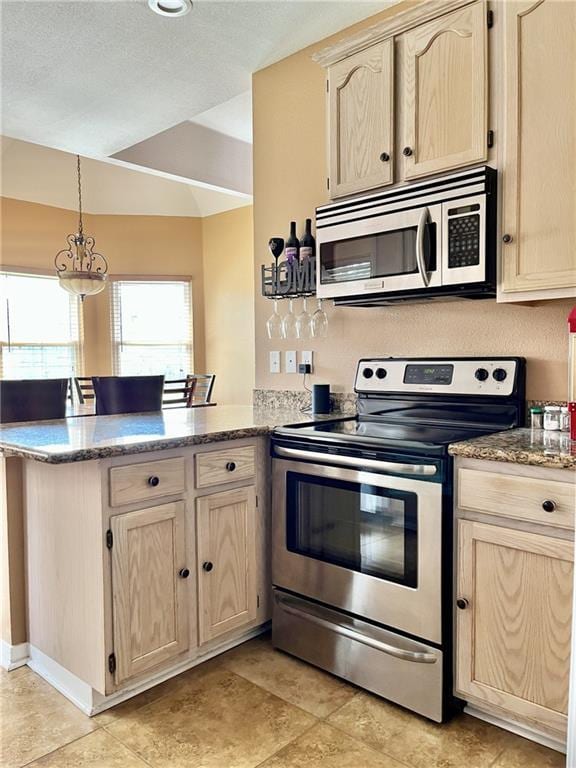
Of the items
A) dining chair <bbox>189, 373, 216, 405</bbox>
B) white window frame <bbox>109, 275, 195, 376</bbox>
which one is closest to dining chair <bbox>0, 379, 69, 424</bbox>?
dining chair <bbox>189, 373, 216, 405</bbox>

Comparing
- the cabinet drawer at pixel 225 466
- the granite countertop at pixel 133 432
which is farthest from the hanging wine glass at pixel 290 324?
the cabinet drawer at pixel 225 466

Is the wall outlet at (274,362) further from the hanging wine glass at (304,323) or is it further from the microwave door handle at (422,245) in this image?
the microwave door handle at (422,245)

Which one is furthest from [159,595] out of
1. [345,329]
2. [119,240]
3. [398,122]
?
[119,240]

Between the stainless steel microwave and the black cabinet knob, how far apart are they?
28cm

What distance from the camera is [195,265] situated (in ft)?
23.6

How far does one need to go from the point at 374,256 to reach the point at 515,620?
4.43 ft

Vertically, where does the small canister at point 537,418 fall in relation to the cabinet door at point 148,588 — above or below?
above

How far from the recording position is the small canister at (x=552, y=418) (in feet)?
6.52

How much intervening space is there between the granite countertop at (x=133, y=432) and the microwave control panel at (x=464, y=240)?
873 mm

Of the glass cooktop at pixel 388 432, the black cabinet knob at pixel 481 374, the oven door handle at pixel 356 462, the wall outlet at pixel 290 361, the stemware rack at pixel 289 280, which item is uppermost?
the stemware rack at pixel 289 280

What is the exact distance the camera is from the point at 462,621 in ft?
5.87

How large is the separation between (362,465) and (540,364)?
2.50ft

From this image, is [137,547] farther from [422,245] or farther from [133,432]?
[422,245]

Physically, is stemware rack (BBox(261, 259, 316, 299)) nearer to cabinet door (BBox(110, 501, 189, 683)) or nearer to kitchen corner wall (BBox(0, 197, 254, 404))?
cabinet door (BBox(110, 501, 189, 683))
